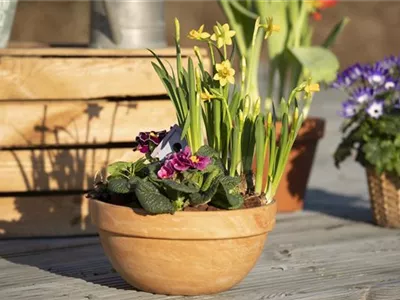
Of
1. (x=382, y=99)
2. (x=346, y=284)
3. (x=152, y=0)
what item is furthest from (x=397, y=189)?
(x=152, y=0)

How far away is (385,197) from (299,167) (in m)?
0.38

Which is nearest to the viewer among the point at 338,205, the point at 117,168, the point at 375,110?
the point at 117,168

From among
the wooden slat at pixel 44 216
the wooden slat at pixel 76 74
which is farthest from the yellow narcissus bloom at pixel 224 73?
the wooden slat at pixel 44 216

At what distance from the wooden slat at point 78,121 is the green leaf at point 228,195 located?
878mm

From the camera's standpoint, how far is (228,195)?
6.95 feet

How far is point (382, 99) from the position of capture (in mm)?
3156

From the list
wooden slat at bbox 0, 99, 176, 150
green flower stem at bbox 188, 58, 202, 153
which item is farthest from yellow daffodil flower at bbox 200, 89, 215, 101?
wooden slat at bbox 0, 99, 176, 150

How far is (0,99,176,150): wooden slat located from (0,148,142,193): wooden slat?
38 millimetres

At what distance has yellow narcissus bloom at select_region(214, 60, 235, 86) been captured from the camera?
2.16 metres

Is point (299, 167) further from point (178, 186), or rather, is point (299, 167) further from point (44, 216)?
point (178, 186)

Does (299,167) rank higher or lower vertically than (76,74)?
lower

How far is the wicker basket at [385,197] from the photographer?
A: 3123 mm

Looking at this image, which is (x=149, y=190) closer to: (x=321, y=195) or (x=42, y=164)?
(x=42, y=164)

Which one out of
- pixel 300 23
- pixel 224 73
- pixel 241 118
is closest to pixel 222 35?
pixel 224 73
